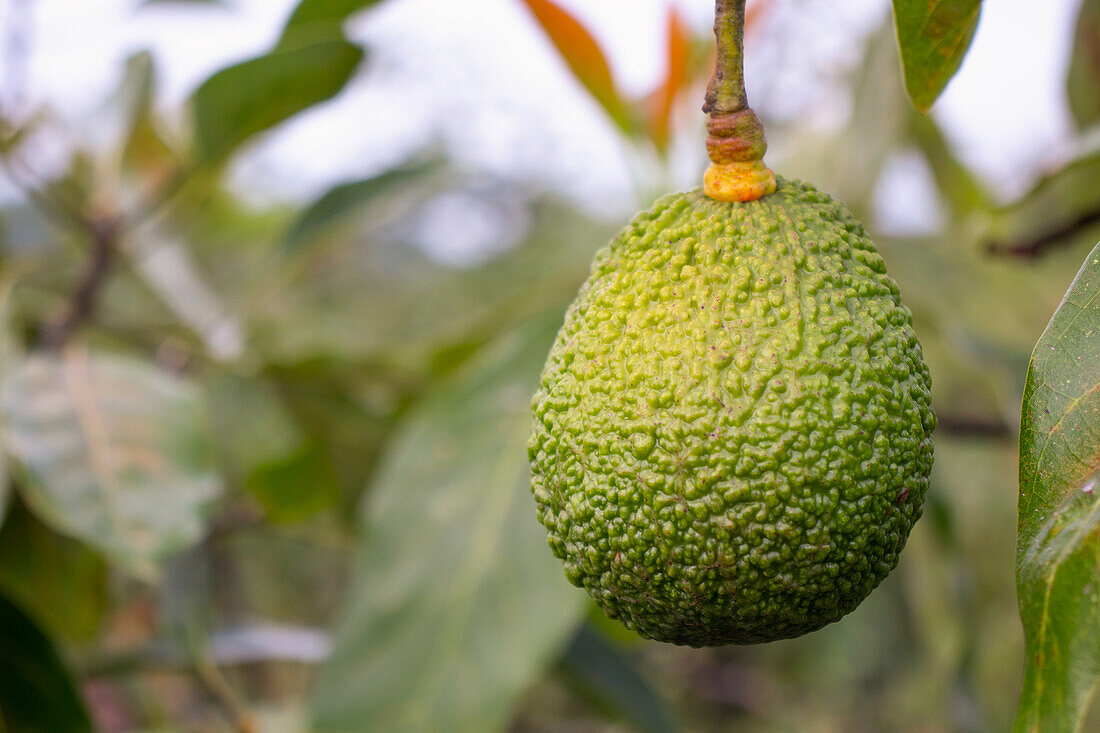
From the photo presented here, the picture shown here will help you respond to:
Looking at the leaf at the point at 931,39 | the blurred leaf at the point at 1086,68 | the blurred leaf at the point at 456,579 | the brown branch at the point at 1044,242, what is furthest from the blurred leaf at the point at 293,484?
the blurred leaf at the point at 1086,68

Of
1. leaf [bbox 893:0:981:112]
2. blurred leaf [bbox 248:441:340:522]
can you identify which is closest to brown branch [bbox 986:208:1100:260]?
leaf [bbox 893:0:981:112]

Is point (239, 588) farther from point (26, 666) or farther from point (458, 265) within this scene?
point (26, 666)

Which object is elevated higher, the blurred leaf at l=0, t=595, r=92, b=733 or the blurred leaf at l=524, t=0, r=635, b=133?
the blurred leaf at l=524, t=0, r=635, b=133

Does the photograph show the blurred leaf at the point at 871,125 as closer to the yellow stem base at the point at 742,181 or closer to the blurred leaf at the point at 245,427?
the yellow stem base at the point at 742,181

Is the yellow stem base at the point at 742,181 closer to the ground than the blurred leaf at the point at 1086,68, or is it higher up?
higher up

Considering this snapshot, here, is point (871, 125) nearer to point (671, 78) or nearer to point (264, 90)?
point (671, 78)

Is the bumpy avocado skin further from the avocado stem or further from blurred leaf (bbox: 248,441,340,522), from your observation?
blurred leaf (bbox: 248,441,340,522)

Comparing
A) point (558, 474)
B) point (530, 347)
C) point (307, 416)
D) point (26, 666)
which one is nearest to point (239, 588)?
point (307, 416)
